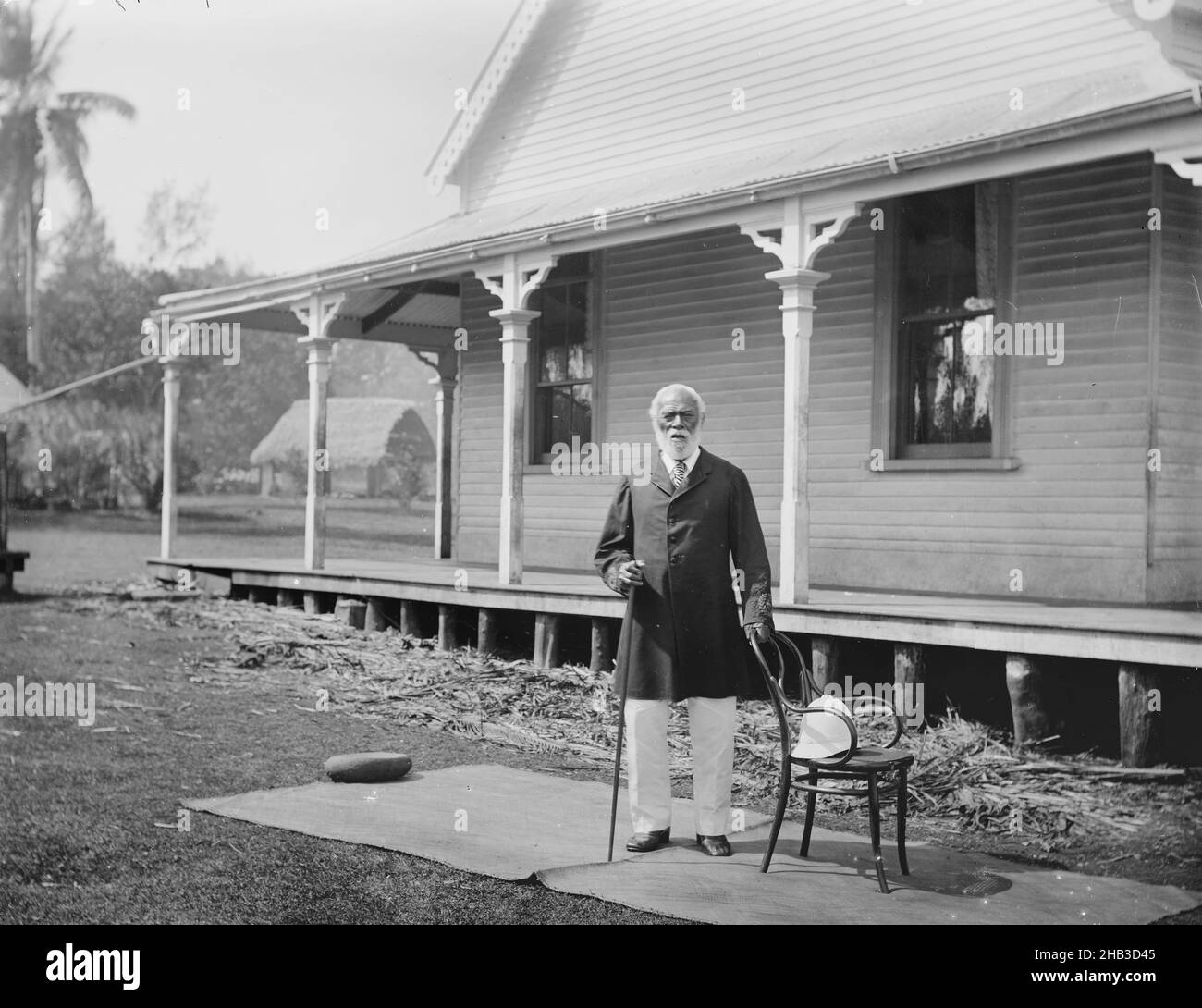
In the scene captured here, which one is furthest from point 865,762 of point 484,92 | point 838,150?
point 484,92

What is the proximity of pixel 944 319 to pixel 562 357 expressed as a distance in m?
4.74

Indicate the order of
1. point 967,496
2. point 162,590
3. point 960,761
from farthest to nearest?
point 162,590, point 967,496, point 960,761

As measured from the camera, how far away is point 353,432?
53.4 meters

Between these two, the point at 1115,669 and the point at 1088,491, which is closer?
the point at 1115,669

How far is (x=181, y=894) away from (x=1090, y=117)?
6.29 metres

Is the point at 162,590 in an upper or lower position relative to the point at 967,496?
lower

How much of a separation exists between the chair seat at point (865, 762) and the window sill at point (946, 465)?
5.06m

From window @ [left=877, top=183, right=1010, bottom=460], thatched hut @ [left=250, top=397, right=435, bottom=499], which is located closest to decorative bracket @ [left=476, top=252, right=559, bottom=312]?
window @ [left=877, top=183, right=1010, bottom=460]

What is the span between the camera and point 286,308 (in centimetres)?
1559

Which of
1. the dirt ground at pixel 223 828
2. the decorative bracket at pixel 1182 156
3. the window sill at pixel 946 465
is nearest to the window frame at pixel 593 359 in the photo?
the window sill at pixel 946 465

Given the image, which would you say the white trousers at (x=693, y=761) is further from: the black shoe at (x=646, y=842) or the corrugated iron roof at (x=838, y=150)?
the corrugated iron roof at (x=838, y=150)

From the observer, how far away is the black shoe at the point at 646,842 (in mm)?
5891

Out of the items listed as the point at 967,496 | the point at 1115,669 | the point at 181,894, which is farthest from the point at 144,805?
the point at 967,496

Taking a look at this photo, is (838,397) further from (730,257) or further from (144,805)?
(144,805)
